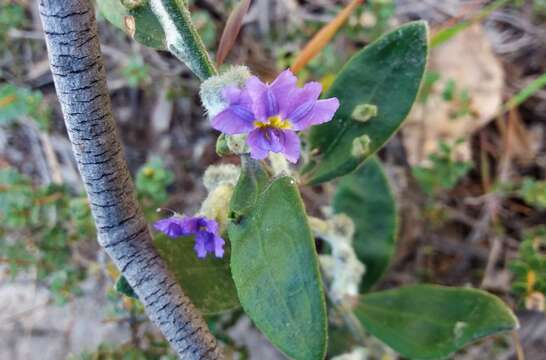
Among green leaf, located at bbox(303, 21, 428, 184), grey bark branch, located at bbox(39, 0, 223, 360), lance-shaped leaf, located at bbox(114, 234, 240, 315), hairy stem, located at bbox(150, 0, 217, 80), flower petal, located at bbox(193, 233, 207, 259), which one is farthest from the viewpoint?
green leaf, located at bbox(303, 21, 428, 184)

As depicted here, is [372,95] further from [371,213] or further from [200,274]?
[200,274]

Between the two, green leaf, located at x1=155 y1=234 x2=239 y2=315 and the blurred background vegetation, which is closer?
green leaf, located at x1=155 y1=234 x2=239 y2=315

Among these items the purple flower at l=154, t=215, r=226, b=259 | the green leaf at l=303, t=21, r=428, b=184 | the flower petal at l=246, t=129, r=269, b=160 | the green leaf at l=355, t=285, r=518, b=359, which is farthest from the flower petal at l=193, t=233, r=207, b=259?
the green leaf at l=355, t=285, r=518, b=359

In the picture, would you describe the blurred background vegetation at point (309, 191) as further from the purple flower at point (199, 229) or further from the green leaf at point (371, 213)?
the purple flower at point (199, 229)

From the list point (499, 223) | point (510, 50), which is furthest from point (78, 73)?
point (510, 50)

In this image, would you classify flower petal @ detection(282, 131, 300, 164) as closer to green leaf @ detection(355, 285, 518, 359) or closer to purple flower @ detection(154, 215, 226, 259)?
purple flower @ detection(154, 215, 226, 259)

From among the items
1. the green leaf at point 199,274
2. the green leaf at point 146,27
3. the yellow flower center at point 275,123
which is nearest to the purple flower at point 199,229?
the green leaf at point 199,274
